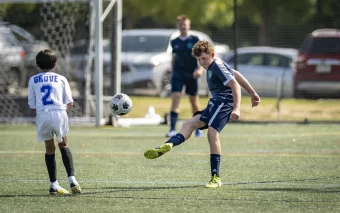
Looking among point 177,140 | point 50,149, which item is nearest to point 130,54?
point 177,140

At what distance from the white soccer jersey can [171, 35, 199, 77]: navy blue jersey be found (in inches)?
262

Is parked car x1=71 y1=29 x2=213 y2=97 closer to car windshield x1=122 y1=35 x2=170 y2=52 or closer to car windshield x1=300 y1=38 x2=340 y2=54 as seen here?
car windshield x1=122 y1=35 x2=170 y2=52

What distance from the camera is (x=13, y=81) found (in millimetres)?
20812

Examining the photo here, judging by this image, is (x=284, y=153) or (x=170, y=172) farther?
A: (x=284, y=153)

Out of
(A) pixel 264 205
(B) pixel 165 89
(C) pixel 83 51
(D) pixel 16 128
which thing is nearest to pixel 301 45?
(B) pixel 165 89

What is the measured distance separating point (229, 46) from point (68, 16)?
158 inches

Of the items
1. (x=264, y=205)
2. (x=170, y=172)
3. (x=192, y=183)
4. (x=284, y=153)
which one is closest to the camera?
(x=264, y=205)

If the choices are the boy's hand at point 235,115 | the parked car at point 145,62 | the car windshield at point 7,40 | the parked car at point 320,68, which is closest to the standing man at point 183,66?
the parked car at point 145,62

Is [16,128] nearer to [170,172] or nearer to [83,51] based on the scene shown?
[83,51]

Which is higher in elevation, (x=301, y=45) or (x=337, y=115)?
(x=301, y=45)

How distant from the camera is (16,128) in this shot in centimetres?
1725

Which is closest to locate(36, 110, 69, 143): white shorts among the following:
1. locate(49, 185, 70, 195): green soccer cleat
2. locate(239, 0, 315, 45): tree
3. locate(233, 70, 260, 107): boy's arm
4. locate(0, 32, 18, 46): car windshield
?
locate(49, 185, 70, 195): green soccer cleat

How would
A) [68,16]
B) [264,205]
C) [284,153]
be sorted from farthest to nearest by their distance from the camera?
[68,16] < [284,153] < [264,205]

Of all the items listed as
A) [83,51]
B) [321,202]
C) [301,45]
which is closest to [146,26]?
[83,51]
